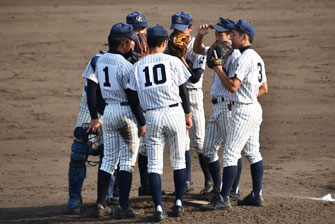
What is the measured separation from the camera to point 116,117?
7.10 meters

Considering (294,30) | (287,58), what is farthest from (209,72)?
(294,30)

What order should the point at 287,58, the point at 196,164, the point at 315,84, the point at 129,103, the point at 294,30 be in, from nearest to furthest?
the point at 129,103 < the point at 196,164 < the point at 315,84 < the point at 287,58 < the point at 294,30

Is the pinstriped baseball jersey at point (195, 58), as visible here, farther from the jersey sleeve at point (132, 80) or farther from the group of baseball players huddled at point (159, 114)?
the jersey sleeve at point (132, 80)

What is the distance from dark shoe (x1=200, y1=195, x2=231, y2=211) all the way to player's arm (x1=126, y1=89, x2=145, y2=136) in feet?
3.37

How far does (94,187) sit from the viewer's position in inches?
375

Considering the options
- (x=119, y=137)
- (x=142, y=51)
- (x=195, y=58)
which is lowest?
(x=119, y=137)

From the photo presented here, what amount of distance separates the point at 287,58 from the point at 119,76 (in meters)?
8.67

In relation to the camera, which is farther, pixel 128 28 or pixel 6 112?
pixel 6 112

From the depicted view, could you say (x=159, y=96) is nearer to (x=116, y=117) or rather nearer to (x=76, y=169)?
(x=116, y=117)

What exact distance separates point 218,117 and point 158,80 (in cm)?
94

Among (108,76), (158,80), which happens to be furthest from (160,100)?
(108,76)

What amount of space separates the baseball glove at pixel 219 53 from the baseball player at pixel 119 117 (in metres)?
0.81

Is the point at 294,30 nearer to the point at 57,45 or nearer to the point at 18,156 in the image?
the point at 57,45

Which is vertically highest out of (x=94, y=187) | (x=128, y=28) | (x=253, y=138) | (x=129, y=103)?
(x=128, y=28)
